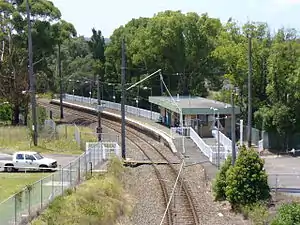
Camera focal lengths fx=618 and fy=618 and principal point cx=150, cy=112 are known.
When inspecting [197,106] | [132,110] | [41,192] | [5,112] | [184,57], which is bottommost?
[41,192]

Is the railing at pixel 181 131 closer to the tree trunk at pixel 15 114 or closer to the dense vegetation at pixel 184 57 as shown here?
the dense vegetation at pixel 184 57

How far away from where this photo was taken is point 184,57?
2817 inches

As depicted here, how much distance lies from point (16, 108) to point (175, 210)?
126 ft

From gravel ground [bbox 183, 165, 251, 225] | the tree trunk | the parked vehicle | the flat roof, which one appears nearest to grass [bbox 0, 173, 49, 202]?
the parked vehicle

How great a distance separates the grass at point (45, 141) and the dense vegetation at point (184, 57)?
38.9 feet

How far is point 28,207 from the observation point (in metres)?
21.6

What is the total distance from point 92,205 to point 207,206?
6.56 meters

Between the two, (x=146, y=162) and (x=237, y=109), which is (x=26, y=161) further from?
(x=237, y=109)

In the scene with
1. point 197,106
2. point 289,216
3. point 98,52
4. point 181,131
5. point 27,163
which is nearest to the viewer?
point 289,216

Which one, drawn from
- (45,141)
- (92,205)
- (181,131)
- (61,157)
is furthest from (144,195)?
(181,131)

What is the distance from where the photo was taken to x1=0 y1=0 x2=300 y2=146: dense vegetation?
168ft

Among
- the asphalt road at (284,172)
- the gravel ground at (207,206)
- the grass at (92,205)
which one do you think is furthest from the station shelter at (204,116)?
the grass at (92,205)

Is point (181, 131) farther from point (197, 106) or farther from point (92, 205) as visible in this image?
point (92, 205)

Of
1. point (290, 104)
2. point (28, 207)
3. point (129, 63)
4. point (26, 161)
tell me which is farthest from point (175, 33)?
point (28, 207)
